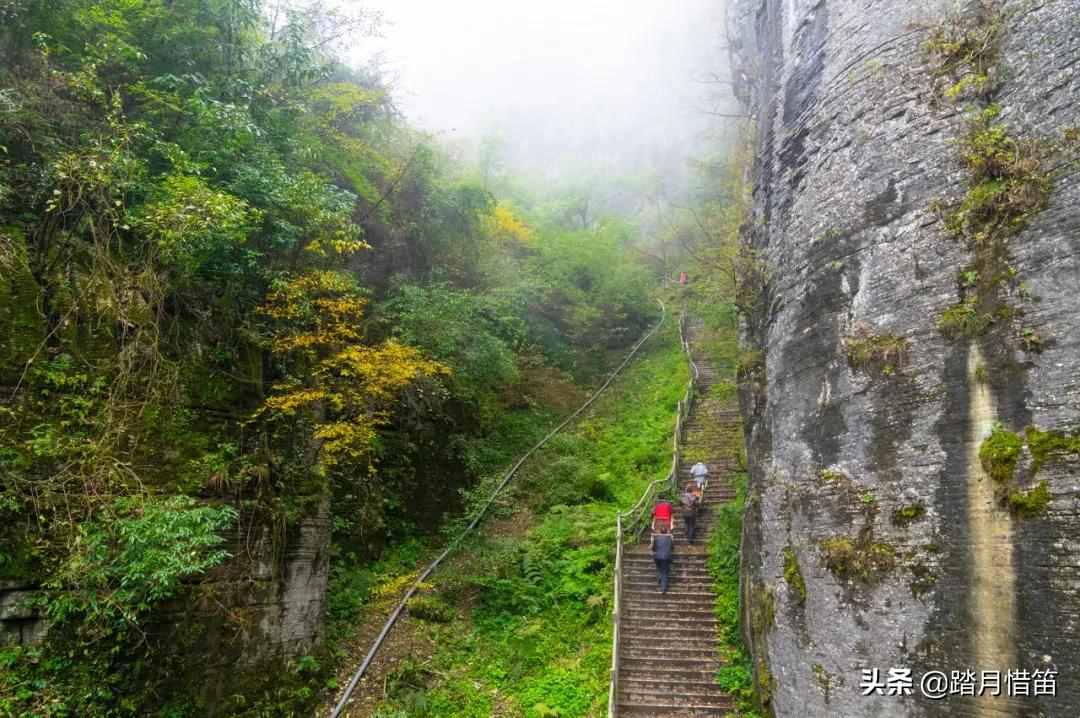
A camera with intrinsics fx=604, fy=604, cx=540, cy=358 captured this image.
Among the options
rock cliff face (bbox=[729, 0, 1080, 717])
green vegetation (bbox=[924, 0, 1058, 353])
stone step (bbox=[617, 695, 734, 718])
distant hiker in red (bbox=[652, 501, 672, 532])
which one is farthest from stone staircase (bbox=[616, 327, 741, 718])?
green vegetation (bbox=[924, 0, 1058, 353])

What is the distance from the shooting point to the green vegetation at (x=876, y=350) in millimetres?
6996

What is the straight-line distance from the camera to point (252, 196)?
955 centimetres

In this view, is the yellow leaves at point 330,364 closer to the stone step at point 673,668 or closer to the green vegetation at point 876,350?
the stone step at point 673,668

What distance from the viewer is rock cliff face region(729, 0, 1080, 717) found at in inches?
218

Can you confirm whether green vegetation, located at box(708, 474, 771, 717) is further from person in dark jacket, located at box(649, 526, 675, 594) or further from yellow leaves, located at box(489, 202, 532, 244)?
yellow leaves, located at box(489, 202, 532, 244)

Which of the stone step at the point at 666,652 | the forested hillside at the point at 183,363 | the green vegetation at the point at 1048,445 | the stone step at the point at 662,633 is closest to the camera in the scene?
the green vegetation at the point at 1048,445

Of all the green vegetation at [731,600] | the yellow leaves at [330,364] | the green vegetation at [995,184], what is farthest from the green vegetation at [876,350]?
the yellow leaves at [330,364]

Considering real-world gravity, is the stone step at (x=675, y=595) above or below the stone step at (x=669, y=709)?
above

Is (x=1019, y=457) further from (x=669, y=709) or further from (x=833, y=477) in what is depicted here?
(x=669, y=709)

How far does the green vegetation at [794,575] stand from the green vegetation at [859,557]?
564mm

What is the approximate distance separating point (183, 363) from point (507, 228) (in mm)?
14388

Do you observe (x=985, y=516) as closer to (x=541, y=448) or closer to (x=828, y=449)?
(x=828, y=449)

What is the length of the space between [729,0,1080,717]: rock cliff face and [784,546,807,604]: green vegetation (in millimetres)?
32

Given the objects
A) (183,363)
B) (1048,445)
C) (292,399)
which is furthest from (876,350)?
(183,363)
